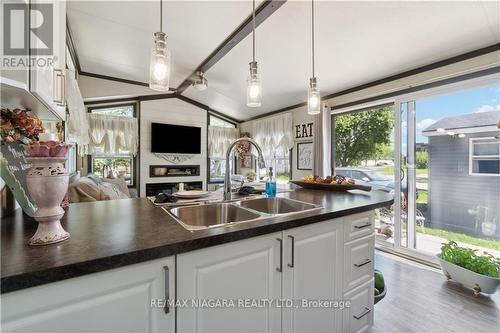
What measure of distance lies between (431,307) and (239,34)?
327cm

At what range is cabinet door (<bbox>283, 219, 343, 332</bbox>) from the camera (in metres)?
1.08

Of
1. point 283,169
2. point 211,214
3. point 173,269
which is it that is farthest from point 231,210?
point 283,169

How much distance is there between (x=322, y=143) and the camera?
12.2 ft

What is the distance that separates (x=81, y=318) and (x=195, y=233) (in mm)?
391

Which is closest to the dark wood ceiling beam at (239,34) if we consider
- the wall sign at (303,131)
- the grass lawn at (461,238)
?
the wall sign at (303,131)

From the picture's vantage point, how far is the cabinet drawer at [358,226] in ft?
4.38

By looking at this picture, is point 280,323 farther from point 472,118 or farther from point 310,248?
point 472,118

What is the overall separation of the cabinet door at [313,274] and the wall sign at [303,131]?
9.93 feet

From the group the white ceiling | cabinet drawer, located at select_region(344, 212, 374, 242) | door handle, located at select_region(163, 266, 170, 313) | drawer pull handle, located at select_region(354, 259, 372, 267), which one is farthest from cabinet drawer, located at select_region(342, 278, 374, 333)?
the white ceiling

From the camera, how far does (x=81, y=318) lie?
2.11ft

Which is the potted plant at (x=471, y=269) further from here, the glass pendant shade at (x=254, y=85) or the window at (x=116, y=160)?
the window at (x=116, y=160)

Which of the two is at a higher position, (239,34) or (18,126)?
(239,34)

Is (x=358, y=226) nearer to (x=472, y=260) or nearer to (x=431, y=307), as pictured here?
(x=431, y=307)

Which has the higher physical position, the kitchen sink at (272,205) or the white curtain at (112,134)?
the white curtain at (112,134)
